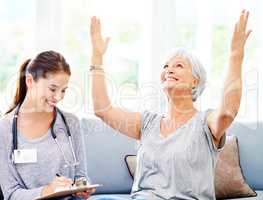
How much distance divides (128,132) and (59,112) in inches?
13.2

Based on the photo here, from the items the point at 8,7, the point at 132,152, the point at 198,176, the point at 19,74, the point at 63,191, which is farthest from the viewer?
the point at 8,7

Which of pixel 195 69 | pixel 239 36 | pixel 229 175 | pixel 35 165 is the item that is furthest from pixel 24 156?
pixel 229 175

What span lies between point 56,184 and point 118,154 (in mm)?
926

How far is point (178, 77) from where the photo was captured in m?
2.15

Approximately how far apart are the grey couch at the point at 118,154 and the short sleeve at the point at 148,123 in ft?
2.01

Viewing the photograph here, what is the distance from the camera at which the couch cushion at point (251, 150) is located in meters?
2.85

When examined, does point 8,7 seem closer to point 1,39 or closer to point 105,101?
point 1,39

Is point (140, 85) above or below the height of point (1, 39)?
below

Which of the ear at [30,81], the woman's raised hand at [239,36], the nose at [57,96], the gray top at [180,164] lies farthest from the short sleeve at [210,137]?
the ear at [30,81]

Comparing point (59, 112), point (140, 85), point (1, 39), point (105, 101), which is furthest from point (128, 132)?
point (1, 39)

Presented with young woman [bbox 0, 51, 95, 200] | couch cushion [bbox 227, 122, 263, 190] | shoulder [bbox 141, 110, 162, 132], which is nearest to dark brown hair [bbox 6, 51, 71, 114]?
young woman [bbox 0, 51, 95, 200]

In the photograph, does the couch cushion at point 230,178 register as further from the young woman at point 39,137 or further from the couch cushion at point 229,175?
the young woman at point 39,137

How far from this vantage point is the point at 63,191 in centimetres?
173

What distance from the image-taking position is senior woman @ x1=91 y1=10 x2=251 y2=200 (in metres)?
1.94
